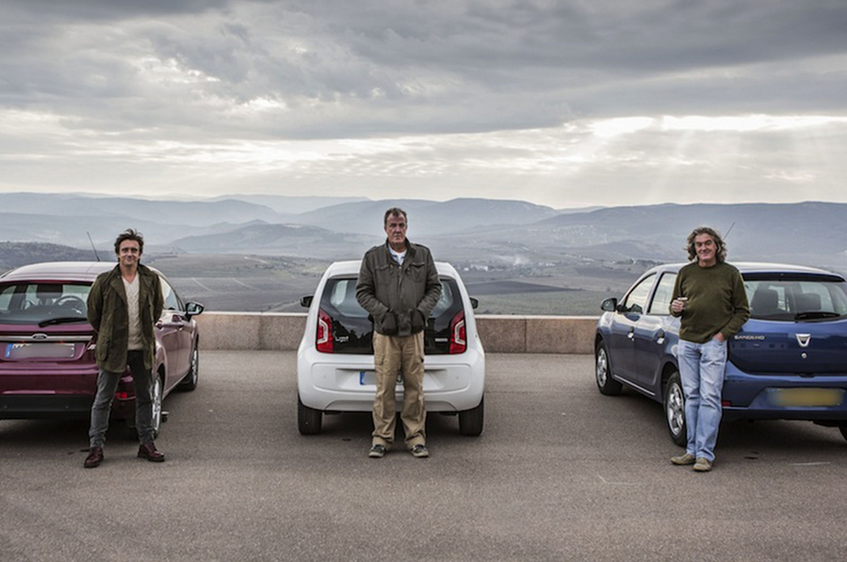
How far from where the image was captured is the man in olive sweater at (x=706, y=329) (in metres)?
7.32

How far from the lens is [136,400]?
7.33 m

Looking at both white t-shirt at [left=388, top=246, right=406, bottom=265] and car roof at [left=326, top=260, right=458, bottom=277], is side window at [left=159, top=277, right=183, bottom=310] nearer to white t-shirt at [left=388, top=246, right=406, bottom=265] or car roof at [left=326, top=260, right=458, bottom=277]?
car roof at [left=326, top=260, right=458, bottom=277]

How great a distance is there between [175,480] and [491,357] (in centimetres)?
864

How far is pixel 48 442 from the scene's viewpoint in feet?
26.2

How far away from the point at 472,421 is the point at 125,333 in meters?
3.03

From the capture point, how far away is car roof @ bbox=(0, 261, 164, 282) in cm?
781

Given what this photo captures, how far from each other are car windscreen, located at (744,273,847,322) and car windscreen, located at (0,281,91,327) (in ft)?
17.7

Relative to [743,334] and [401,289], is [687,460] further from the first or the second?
[401,289]

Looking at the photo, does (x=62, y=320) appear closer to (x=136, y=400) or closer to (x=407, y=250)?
(x=136, y=400)

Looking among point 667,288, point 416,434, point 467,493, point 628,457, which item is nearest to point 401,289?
point 416,434

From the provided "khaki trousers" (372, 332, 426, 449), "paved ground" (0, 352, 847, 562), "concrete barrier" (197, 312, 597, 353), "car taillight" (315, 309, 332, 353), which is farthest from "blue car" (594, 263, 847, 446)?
"concrete barrier" (197, 312, 597, 353)

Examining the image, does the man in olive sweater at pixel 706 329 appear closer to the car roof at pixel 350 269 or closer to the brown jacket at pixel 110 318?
the car roof at pixel 350 269

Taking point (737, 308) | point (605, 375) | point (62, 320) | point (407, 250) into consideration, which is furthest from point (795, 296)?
point (62, 320)

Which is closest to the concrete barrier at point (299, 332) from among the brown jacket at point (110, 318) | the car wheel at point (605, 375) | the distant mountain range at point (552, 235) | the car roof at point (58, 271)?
the car wheel at point (605, 375)
